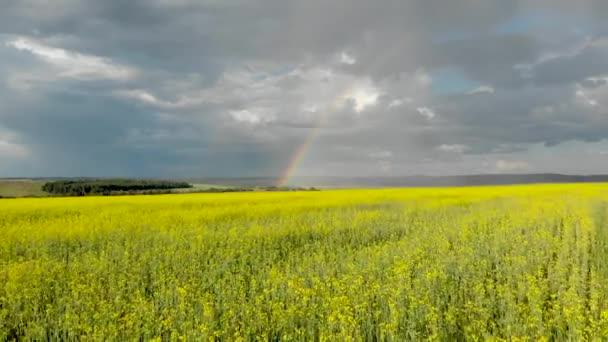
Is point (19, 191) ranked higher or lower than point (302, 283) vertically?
higher

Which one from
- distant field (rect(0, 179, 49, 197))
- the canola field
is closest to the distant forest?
distant field (rect(0, 179, 49, 197))

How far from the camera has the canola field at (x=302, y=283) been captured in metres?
6.85

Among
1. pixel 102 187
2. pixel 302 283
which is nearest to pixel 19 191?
pixel 102 187

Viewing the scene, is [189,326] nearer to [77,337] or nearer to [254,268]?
Answer: [77,337]

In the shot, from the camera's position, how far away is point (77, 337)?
7.36 meters

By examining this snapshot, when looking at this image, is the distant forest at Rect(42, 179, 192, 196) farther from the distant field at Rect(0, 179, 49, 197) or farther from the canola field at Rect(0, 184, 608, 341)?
the canola field at Rect(0, 184, 608, 341)

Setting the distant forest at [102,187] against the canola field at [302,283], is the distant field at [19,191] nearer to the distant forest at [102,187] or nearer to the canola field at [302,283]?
the distant forest at [102,187]

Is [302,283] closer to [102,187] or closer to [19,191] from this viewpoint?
[102,187]

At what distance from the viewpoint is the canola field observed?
22.5 ft

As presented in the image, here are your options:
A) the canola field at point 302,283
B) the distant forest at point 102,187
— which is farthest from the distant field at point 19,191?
the canola field at point 302,283

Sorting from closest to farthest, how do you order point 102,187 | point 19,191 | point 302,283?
point 302,283 < point 19,191 < point 102,187

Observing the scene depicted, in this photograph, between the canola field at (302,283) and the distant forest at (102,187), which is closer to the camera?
the canola field at (302,283)

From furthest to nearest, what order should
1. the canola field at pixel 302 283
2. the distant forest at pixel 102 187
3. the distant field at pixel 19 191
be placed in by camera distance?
the distant forest at pixel 102 187 → the distant field at pixel 19 191 → the canola field at pixel 302 283

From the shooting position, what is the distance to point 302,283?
9.17 m
